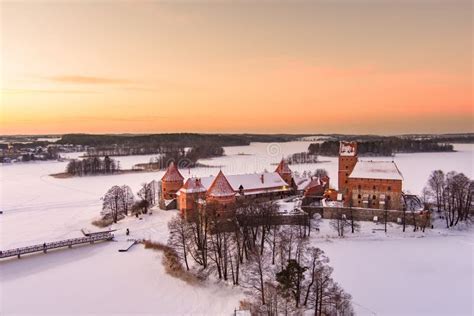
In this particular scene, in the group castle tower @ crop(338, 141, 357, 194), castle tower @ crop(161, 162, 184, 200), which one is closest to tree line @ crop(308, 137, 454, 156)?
castle tower @ crop(338, 141, 357, 194)

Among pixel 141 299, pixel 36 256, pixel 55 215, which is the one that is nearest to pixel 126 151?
pixel 55 215

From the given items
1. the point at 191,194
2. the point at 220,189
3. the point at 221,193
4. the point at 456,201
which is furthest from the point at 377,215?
the point at 191,194

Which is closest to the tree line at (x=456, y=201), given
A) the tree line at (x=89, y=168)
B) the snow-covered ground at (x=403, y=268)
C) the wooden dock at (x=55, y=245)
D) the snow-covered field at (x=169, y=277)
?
the snow-covered ground at (x=403, y=268)

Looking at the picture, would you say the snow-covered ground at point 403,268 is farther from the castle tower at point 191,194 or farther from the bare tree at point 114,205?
the bare tree at point 114,205

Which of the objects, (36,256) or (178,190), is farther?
(178,190)

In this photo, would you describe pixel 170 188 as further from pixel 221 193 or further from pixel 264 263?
pixel 264 263

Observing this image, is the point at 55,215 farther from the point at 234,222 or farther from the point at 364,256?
the point at 364,256
